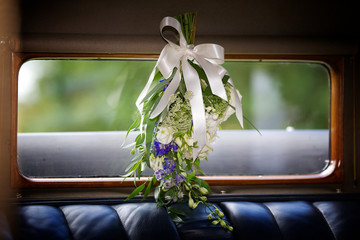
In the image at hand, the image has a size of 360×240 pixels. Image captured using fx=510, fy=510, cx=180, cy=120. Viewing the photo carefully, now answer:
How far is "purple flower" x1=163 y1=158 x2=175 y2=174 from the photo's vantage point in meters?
2.34

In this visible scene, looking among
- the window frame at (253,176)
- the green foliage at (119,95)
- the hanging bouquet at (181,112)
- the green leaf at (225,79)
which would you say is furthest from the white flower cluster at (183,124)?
the window frame at (253,176)

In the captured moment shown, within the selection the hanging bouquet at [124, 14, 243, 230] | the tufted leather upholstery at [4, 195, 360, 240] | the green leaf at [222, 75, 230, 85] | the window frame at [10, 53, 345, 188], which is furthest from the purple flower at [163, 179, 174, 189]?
the green leaf at [222, 75, 230, 85]

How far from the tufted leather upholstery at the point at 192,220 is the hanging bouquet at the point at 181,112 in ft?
0.23

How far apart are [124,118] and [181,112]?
1.69ft

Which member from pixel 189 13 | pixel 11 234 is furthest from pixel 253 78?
pixel 11 234

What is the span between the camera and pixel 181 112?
2314mm

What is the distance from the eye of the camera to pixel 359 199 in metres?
2.77

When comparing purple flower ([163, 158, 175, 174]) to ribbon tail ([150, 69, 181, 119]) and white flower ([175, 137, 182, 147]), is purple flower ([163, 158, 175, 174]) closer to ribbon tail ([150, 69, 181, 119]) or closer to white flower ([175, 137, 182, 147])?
white flower ([175, 137, 182, 147])

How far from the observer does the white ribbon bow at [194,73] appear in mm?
2291

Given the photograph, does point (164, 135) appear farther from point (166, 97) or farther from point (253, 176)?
point (253, 176)

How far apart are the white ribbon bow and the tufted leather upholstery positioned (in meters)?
0.36

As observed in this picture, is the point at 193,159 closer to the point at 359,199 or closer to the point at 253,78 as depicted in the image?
the point at 253,78

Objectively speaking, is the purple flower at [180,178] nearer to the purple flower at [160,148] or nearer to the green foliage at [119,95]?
the purple flower at [160,148]

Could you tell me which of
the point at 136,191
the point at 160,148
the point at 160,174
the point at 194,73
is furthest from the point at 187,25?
the point at 136,191
